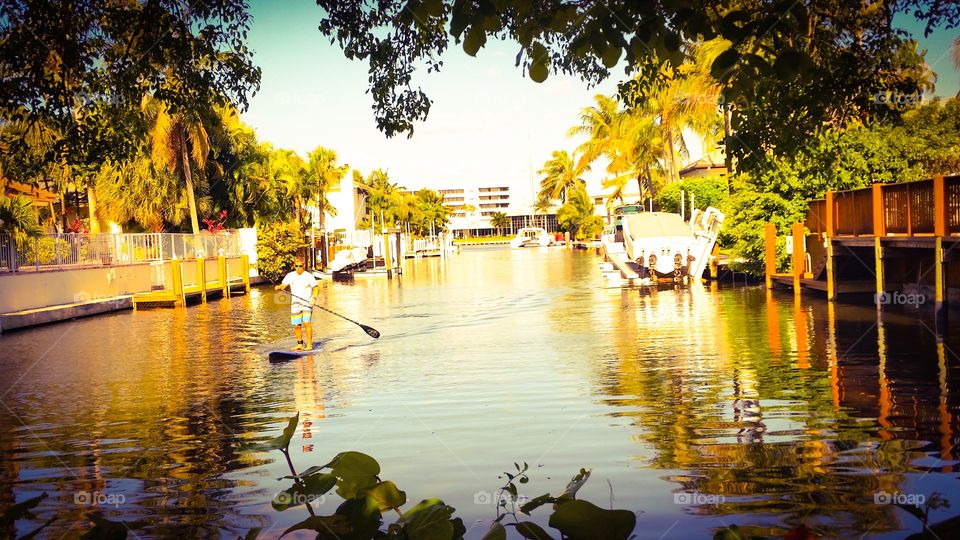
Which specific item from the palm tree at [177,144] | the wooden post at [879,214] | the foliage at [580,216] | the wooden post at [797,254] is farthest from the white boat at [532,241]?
the wooden post at [879,214]

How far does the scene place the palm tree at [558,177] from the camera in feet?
384

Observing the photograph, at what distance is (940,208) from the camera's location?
60.7 feet

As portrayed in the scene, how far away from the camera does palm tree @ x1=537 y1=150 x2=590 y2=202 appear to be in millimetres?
117125

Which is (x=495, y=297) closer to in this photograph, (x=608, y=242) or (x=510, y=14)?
(x=608, y=242)

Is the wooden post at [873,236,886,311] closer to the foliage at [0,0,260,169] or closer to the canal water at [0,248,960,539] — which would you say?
the canal water at [0,248,960,539]

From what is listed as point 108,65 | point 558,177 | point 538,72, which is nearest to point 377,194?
point 558,177

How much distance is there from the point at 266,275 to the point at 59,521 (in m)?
46.5

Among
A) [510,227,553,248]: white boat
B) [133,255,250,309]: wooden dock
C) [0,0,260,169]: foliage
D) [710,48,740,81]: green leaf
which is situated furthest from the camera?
[510,227,553,248]: white boat

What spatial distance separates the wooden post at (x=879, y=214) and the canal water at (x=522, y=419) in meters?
1.84

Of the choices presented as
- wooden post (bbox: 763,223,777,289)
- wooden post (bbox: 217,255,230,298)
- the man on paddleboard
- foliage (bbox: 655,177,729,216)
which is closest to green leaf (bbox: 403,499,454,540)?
the man on paddleboard

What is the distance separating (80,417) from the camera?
12.2 metres

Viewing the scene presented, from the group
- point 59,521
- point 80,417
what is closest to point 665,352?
point 80,417

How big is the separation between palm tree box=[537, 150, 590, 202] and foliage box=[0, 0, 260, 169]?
347 feet

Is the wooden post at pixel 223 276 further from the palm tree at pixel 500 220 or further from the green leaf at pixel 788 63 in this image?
the palm tree at pixel 500 220
